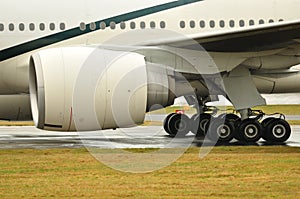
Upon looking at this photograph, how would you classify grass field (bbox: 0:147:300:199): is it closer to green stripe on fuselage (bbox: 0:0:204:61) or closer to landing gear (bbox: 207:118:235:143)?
landing gear (bbox: 207:118:235:143)

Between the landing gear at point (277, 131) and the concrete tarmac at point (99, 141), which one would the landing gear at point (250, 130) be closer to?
the concrete tarmac at point (99, 141)

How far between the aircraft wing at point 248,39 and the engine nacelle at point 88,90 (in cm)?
195

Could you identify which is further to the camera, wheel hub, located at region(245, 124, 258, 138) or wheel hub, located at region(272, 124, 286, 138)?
wheel hub, located at region(272, 124, 286, 138)

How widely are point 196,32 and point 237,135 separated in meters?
2.54

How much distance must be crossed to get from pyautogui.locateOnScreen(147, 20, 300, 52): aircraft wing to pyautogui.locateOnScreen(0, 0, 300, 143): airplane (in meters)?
0.02

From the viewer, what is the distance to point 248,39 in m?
15.2

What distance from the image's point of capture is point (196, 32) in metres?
16.8

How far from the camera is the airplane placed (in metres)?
14.4

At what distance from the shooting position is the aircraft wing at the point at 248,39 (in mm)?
14547

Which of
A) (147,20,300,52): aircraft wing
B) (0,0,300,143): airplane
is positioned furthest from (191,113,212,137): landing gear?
(147,20,300,52): aircraft wing

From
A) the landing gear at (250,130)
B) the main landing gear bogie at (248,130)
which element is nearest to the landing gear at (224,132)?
the main landing gear bogie at (248,130)

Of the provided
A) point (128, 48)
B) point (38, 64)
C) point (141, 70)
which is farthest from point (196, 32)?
point (38, 64)

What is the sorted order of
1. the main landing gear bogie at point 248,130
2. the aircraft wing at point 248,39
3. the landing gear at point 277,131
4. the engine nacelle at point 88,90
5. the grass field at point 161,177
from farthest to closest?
the landing gear at point 277,131, the main landing gear bogie at point 248,130, the aircraft wing at point 248,39, the engine nacelle at point 88,90, the grass field at point 161,177

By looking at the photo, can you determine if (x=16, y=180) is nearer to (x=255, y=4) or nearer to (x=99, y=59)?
(x=99, y=59)
